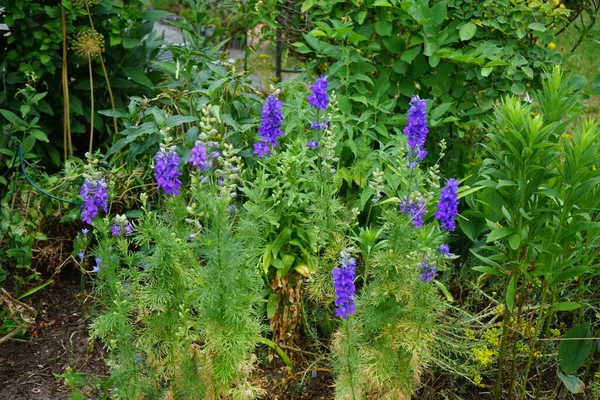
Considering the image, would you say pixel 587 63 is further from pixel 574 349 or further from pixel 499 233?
pixel 499 233

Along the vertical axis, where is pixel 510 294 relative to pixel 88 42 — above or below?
below

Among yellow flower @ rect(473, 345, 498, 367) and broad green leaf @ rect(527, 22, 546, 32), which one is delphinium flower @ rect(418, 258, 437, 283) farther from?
broad green leaf @ rect(527, 22, 546, 32)

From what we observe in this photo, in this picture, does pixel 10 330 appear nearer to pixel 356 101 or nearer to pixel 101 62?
pixel 101 62

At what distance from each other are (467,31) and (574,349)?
1.67 m

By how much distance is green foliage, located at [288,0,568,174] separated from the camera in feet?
12.9

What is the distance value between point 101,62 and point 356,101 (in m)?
1.46

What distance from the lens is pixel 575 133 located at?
120 inches

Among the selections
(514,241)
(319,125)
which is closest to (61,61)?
(319,125)

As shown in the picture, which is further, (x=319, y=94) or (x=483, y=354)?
(x=483, y=354)

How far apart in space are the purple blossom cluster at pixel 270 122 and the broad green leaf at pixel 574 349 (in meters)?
1.43

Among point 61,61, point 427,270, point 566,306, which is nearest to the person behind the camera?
point 427,270

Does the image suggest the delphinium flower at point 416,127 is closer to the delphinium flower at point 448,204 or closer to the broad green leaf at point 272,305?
the delphinium flower at point 448,204

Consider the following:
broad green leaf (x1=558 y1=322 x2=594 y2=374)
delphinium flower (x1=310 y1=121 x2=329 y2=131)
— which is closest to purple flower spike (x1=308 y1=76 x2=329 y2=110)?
delphinium flower (x1=310 y1=121 x2=329 y2=131)

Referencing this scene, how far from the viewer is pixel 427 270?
8.65ft
